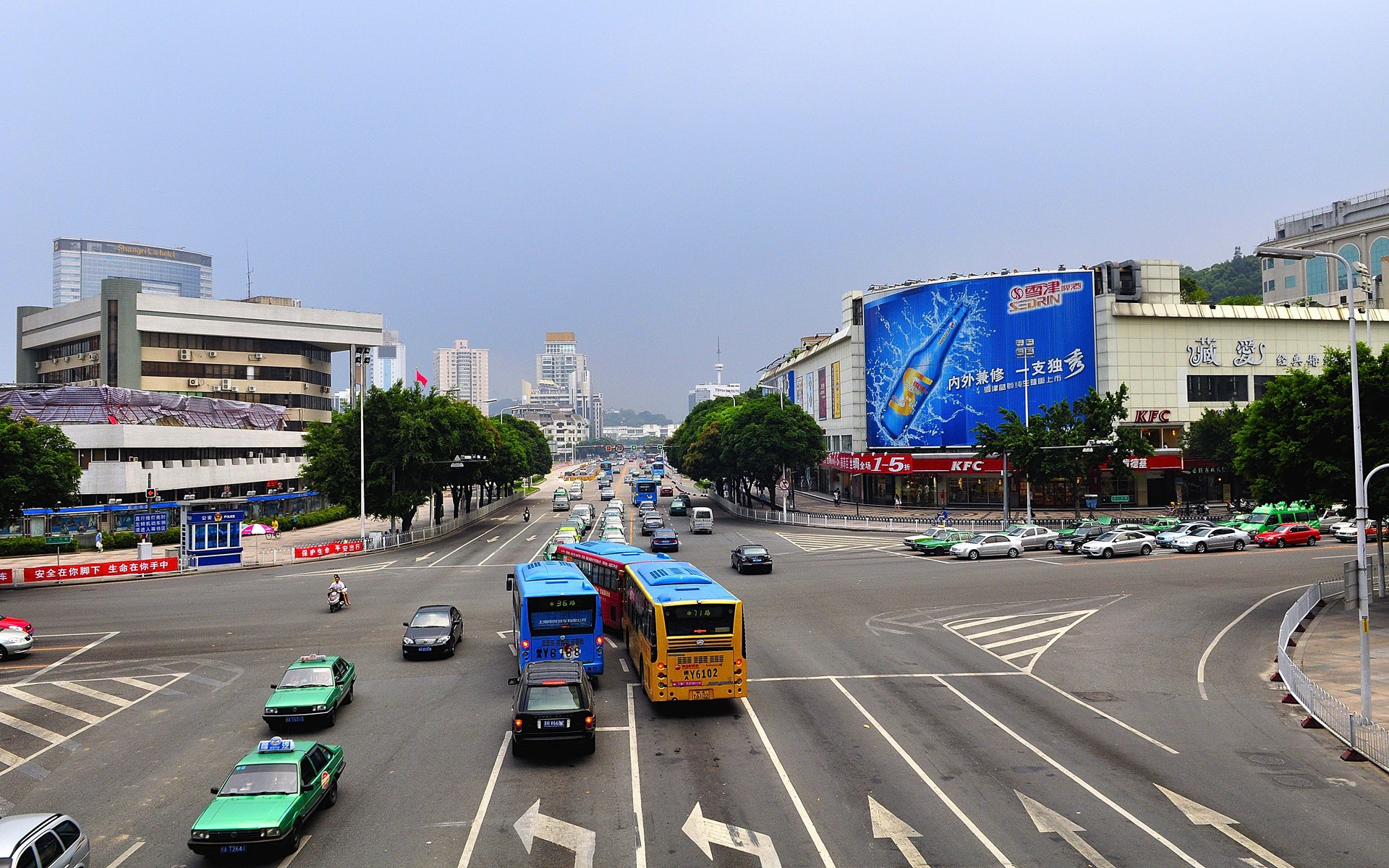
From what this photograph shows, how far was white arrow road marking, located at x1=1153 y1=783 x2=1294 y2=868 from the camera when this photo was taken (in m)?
12.9

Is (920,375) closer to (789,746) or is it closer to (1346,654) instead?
(1346,654)

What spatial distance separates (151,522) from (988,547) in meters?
53.0

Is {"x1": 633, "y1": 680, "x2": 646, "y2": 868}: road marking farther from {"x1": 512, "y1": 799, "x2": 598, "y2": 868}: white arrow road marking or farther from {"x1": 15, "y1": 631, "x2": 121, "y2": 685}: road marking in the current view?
{"x1": 15, "y1": 631, "x2": 121, "y2": 685}: road marking

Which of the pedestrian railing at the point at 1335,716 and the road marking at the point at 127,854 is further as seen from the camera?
the pedestrian railing at the point at 1335,716

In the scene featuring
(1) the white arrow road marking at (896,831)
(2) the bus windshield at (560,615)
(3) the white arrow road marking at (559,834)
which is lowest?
(1) the white arrow road marking at (896,831)

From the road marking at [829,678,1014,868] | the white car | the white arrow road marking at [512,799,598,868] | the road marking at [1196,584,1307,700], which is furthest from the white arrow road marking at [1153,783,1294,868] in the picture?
the white car

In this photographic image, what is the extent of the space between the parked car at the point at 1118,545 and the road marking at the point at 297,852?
146 feet

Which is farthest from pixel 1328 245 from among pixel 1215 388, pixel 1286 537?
pixel 1286 537

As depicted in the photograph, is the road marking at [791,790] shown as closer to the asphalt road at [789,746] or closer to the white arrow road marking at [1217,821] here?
the asphalt road at [789,746]

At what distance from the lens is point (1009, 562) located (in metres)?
48.4

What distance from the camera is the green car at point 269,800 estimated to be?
41.7 feet

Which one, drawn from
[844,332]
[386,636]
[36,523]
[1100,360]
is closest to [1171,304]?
[1100,360]

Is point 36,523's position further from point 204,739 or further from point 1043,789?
point 1043,789

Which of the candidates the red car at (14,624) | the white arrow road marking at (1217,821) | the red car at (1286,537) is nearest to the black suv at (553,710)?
the white arrow road marking at (1217,821)
